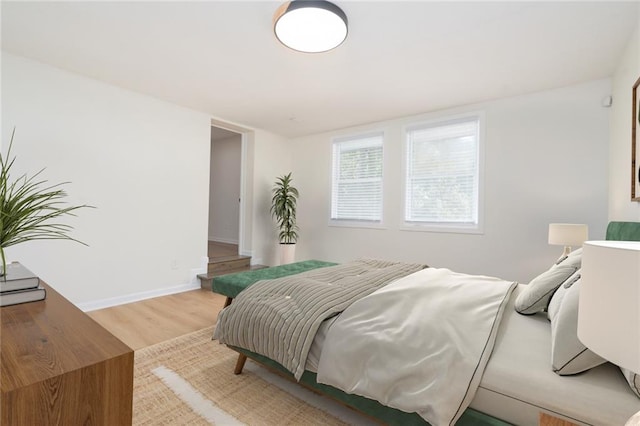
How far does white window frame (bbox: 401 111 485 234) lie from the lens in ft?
11.7

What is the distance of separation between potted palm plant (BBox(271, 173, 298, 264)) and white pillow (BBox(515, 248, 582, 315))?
3.59 metres

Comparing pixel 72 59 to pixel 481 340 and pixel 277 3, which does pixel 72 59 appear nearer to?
pixel 277 3

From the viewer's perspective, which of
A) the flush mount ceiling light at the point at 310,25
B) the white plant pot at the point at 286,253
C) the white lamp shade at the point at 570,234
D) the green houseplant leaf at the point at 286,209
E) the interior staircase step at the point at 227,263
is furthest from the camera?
the green houseplant leaf at the point at 286,209

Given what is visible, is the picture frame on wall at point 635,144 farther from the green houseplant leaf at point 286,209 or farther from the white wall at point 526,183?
the green houseplant leaf at point 286,209

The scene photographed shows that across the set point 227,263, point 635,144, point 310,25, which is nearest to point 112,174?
point 227,263

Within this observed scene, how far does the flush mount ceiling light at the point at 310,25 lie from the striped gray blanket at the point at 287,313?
1684 millimetres

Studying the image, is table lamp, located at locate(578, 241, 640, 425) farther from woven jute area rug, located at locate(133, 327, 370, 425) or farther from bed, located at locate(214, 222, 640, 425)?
woven jute area rug, located at locate(133, 327, 370, 425)

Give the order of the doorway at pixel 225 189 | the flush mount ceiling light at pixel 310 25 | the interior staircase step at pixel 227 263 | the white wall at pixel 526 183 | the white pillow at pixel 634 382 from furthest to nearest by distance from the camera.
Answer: the doorway at pixel 225 189, the interior staircase step at pixel 227 263, the white wall at pixel 526 183, the flush mount ceiling light at pixel 310 25, the white pillow at pixel 634 382

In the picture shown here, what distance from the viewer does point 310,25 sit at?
6.35ft

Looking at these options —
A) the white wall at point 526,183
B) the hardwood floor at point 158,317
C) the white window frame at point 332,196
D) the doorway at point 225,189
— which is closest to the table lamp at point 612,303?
the hardwood floor at point 158,317

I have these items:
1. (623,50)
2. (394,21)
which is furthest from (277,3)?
(623,50)

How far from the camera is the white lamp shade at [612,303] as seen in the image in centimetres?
54

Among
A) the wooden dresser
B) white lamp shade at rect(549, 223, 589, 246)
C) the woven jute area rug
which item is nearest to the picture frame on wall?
white lamp shade at rect(549, 223, 589, 246)

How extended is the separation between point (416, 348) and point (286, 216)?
3.83 metres
